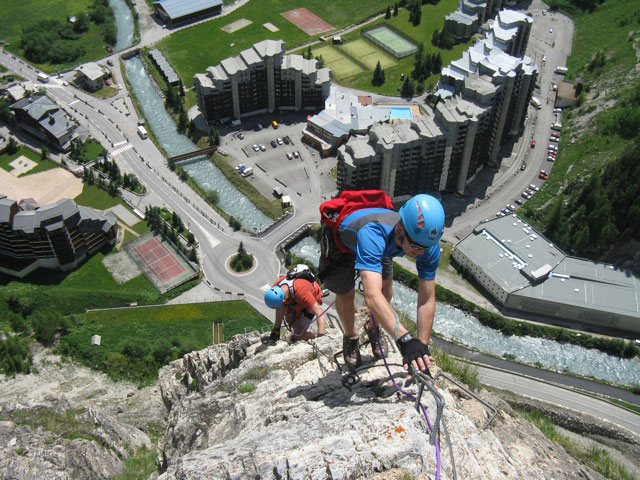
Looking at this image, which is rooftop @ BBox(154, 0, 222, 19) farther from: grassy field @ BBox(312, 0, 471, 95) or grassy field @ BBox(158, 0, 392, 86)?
grassy field @ BBox(312, 0, 471, 95)

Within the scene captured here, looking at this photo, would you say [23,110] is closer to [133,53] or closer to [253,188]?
[133,53]

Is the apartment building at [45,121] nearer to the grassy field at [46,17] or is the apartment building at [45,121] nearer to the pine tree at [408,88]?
the grassy field at [46,17]

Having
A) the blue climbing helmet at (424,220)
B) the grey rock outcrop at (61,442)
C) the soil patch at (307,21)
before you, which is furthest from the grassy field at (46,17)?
the blue climbing helmet at (424,220)

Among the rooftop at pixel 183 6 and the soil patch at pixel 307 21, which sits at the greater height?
the rooftop at pixel 183 6

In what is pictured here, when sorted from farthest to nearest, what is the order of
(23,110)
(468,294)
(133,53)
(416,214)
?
(133,53), (23,110), (468,294), (416,214)

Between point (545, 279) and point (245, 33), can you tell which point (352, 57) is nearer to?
point (245, 33)

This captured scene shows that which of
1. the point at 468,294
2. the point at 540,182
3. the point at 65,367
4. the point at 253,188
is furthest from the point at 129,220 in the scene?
the point at 540,182

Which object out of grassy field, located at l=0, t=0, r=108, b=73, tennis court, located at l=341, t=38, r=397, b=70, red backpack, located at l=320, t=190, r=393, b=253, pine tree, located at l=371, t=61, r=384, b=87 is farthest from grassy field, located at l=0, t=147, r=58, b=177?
red backpack, located at l=320, t=190, r=393, b=253
